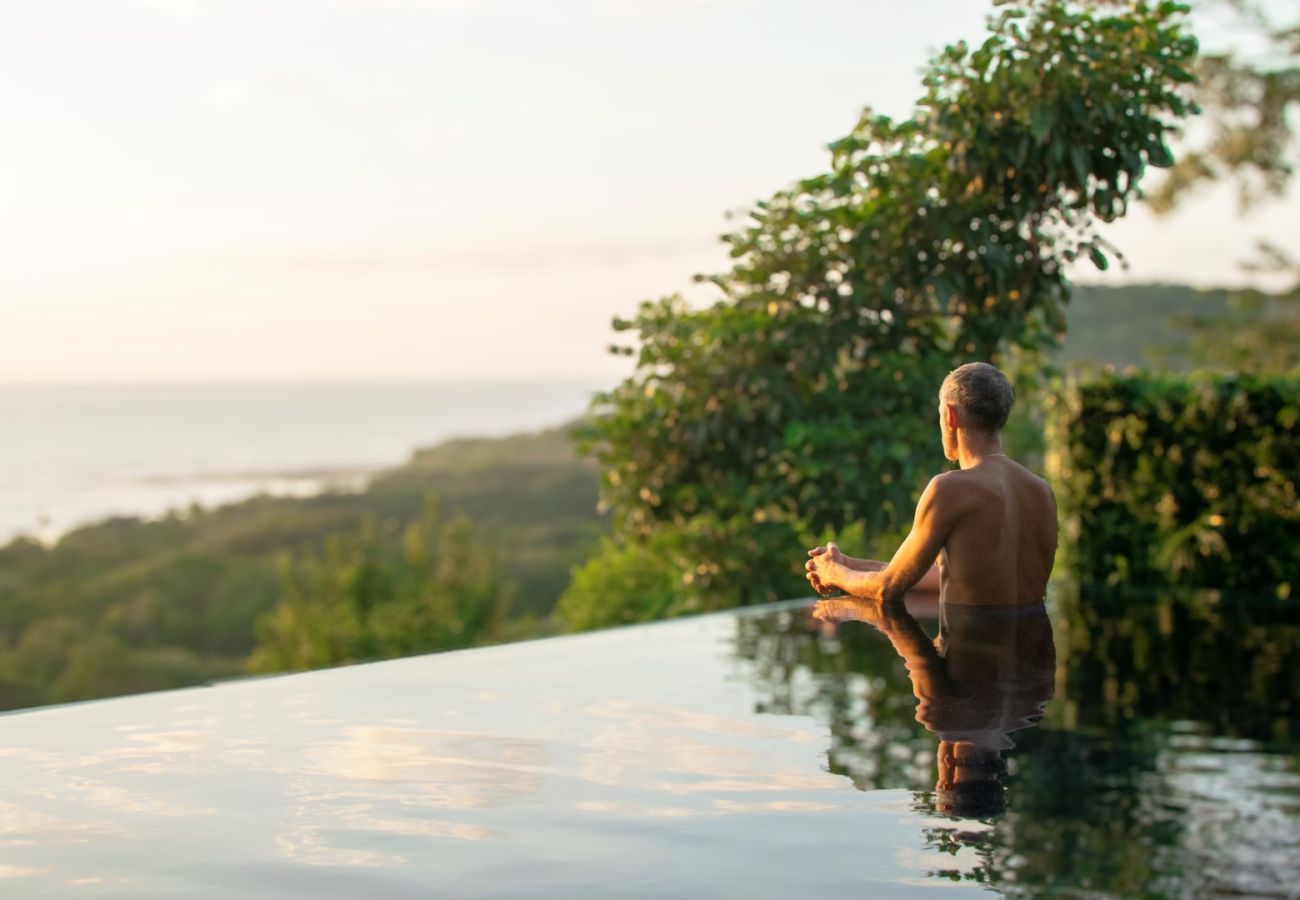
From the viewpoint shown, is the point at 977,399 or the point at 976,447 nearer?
the point at 977,399

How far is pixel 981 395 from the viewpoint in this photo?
10.8 feet

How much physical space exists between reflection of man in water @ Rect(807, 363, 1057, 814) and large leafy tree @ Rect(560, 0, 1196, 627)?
4327mm

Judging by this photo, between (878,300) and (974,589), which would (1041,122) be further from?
(974,589)

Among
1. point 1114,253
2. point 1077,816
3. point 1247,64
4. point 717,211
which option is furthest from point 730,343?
point 1247,64

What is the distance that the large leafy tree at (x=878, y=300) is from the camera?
7762mm

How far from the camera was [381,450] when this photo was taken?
58375mm

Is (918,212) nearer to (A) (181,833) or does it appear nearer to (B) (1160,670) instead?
(B) (1160,670)

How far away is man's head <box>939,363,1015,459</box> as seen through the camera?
329cm

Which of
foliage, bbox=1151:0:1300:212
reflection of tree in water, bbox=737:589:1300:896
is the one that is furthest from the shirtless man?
foliage, bbox=1151:0:1300:212

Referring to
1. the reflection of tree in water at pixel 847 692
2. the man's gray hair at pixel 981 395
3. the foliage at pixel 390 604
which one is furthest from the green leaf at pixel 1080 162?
the foliage at pixel 390 604

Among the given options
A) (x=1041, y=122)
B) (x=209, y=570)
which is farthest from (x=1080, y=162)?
(x=209, y=570)

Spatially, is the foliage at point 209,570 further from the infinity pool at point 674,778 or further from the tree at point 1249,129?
the infinity pool at point 674,778

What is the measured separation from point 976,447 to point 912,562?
0.32 meters

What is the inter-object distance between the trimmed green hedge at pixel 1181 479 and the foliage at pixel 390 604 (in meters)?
10.3
